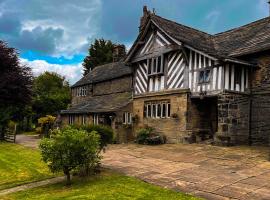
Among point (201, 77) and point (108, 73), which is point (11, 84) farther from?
point (201, 77)

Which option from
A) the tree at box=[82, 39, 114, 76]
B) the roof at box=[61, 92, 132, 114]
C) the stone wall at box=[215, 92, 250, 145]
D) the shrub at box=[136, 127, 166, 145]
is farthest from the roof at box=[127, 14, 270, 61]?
the tree at box=[82, 39, 114, 76]

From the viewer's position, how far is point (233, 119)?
1967 cm

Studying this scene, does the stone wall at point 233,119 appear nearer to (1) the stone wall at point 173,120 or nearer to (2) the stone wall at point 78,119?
(1) the stone wall at point 173,120

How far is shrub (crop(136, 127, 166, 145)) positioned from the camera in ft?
74.2

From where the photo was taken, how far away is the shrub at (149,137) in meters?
22.6

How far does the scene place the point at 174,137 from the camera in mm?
22422

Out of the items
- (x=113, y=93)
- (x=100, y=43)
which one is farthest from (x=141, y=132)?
(x=100, y=43)

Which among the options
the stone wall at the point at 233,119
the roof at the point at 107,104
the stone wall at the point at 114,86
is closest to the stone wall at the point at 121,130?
the roof at the point at 107,104

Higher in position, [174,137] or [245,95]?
[245,95]

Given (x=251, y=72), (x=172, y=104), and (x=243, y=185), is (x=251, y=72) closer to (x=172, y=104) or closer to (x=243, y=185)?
(x=172, y=104)

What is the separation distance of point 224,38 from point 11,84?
57.5ft

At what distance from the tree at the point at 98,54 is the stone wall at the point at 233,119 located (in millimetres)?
45206

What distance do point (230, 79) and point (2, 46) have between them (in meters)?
20.2

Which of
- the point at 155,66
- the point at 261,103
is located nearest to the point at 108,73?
the point at 155,66
